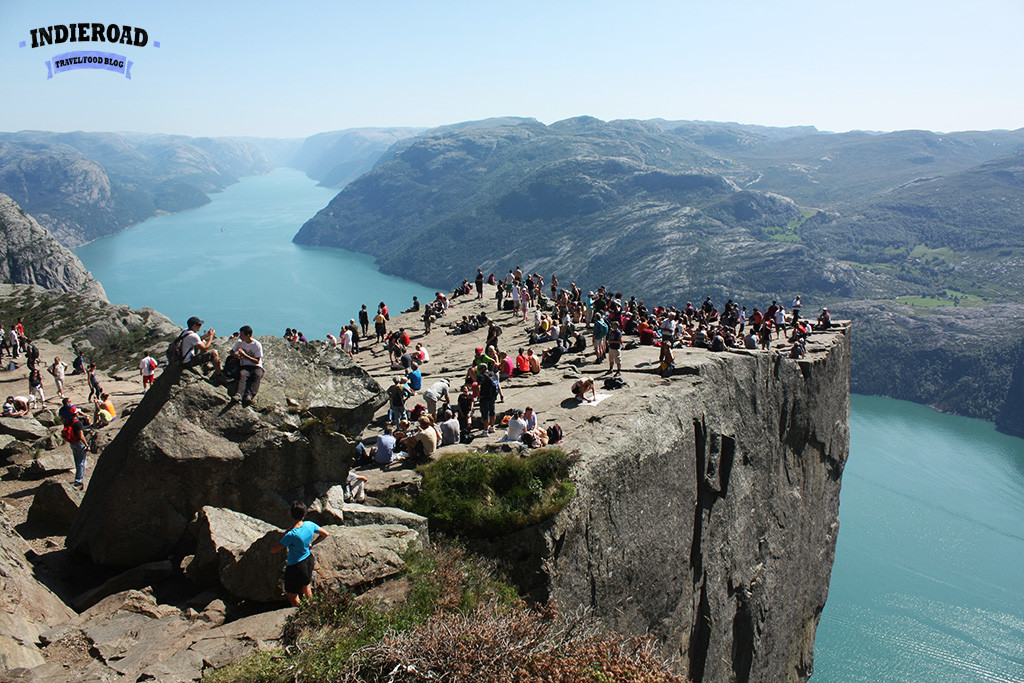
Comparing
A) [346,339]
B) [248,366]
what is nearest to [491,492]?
[248,366]

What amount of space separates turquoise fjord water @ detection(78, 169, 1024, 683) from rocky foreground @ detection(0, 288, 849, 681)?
2317 centimetres

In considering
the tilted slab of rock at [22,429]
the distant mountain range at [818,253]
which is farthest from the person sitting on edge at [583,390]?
the distant mountain range at [818,253]

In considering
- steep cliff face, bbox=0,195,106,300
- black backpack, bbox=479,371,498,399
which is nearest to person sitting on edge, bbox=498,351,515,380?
black backpack, bbox=479,371,498,399

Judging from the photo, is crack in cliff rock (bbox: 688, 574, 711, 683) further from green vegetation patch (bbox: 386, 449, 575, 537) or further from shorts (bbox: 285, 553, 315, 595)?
shorts (bbox: 285, 553, 315, 595)

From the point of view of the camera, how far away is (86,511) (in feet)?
34.9

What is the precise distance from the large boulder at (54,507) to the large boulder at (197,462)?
4.75 feet

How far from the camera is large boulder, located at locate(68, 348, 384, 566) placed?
10086 millimetres

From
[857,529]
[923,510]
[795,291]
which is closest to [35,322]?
[857,529]

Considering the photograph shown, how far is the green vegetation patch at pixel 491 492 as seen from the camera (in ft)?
38.6

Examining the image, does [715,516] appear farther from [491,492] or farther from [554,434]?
[491,492]

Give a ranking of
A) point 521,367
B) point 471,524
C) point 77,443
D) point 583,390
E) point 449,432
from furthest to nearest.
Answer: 1. point 521,367
2. point 583,390
3. point 449,432
4. point 77,443
5. point 471,524

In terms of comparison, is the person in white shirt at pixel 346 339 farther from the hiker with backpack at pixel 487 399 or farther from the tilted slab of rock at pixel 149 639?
the tilted slab of rock at pixel 149 639

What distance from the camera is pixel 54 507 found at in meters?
11.9

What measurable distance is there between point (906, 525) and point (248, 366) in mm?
64337
